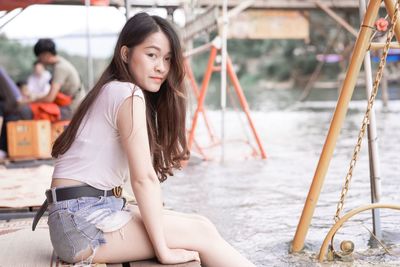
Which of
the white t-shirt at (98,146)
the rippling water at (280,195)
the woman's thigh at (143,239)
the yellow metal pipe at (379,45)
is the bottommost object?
the rippling water at (280,195)

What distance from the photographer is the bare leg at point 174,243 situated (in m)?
2.11

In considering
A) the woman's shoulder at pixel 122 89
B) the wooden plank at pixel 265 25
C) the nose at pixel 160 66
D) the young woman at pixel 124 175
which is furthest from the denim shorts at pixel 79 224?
the wooden plank at pixel 265 25

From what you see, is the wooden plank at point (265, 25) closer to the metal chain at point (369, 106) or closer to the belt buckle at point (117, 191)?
the metal chain at point (369, 106)

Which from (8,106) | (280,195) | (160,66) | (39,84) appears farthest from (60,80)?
(160,66)

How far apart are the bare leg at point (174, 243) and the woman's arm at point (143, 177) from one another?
1.5 inches

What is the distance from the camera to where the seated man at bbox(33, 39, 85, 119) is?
6.39 meters

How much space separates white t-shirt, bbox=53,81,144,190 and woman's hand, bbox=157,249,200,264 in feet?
1.06

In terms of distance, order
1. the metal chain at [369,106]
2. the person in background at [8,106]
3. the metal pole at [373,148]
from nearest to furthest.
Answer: the metal chain at [369,106], the metal pole at [373,148], the person in background at [8,106]

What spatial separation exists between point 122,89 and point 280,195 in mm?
2785

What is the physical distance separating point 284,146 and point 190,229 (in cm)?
597

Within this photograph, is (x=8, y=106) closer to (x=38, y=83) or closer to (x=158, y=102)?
(x=38, y=83)

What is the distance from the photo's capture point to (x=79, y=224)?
6.82 feet

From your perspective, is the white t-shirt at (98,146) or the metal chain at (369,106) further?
the metal chain at (369,106)

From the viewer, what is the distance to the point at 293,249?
3.04 m
